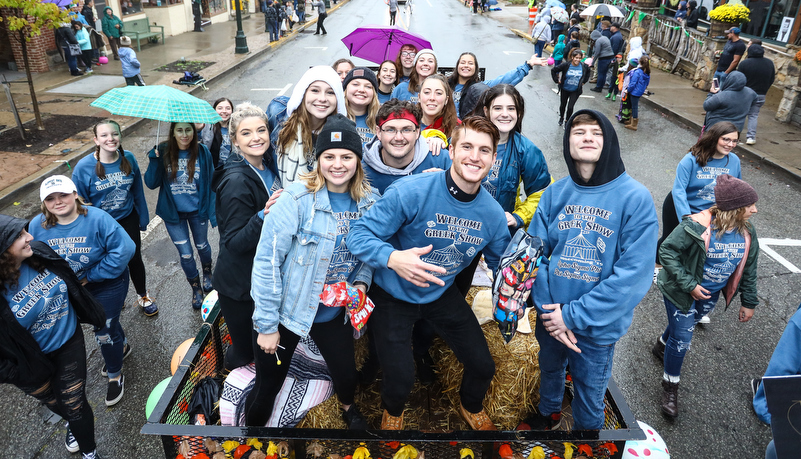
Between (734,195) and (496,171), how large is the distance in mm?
1755

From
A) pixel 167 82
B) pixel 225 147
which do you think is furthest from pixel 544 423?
pixel 167 82

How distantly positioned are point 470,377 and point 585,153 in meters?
1.56

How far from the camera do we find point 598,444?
99.3 inches

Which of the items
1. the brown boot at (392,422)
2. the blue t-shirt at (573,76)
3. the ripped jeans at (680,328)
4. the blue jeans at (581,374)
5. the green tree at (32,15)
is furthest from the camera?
the blue t-shirt at (573,76)

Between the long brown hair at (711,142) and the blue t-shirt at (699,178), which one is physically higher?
the long brown hair at (711,142)

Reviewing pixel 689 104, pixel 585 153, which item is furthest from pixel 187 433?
pixel 689 104

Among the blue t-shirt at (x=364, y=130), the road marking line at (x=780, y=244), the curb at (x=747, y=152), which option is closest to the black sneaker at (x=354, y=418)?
the blue t-shirt at (x=364, y=130)

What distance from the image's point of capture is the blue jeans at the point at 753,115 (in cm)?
1009

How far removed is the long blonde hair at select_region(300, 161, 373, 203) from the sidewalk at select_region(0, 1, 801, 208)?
7161mm

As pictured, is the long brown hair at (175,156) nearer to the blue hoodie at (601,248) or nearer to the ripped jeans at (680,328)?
the blue hoodie at (601,248)

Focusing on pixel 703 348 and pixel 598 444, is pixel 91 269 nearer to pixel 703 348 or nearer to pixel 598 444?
pixel 598 444

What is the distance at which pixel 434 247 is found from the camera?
3.00 metres

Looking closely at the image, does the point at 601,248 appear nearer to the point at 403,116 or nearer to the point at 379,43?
the point at 403,116

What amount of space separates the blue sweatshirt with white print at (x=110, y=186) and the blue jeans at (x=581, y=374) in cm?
393
